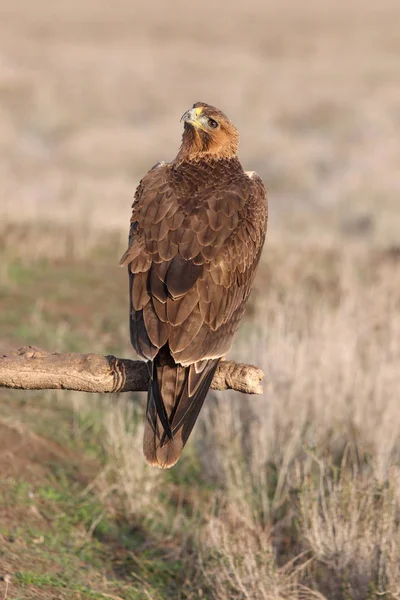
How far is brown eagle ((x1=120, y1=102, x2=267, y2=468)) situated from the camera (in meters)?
4.12

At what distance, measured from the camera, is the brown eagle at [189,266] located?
13.5 feet

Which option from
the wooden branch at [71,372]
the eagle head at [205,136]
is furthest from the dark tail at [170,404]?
the eagle head at [205,136]

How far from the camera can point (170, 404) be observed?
13.4 ft

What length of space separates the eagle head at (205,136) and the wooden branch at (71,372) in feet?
4.98

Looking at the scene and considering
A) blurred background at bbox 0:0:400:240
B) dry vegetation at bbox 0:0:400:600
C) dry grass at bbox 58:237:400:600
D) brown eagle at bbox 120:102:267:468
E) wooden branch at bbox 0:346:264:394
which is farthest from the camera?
blurred background at bbox 0:0:400:240

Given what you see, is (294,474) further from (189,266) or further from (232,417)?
(189,266)

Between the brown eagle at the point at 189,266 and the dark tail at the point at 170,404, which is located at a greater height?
the brown eagle at the point at 189,266

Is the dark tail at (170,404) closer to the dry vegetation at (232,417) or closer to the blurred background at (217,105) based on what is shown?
the dry vegetation at (232,417)

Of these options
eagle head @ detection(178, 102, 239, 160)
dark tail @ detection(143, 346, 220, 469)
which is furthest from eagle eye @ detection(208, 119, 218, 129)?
dark tail @ detection(143, 346, 220, 469)

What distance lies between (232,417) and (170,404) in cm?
305

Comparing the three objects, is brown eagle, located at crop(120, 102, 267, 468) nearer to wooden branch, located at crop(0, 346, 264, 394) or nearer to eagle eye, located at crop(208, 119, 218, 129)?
eagle eye, located at crop(208, 119, 218, 129)

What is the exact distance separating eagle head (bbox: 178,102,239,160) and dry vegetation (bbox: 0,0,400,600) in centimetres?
166

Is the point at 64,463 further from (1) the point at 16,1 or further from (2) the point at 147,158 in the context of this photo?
(1) the point at 16,1

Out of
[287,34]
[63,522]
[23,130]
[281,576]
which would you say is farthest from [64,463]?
[287,34]
